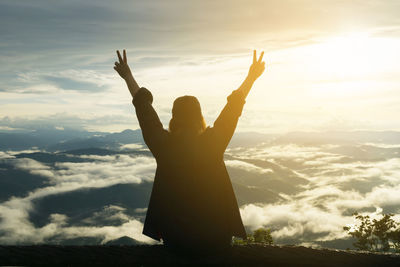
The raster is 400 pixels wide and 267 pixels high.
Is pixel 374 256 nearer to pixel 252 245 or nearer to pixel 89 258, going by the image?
pixel 252 245

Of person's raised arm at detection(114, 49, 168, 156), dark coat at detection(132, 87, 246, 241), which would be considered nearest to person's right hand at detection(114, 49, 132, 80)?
person's raised arm at detection(114, 49, 168, 156)

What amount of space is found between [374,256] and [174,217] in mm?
2408

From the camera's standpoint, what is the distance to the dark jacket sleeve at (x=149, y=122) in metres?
4.31

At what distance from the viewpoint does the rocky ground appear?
11.7 feet

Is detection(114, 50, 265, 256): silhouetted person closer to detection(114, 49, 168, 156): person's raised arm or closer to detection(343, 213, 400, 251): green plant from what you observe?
detection(114, 49, 168, 156): person's raised arm

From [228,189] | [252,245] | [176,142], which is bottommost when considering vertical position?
[252,245]

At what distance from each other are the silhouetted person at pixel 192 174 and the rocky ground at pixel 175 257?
0.98 feet

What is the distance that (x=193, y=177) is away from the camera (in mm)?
4281

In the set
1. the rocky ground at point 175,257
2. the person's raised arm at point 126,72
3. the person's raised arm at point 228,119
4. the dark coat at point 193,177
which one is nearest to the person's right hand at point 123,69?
the person's raised arm at point 126,72

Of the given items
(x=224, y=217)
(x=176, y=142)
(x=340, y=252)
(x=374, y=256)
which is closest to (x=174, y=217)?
(x=224, y=217)

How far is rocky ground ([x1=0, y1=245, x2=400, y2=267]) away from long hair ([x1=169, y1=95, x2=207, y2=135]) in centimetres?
143

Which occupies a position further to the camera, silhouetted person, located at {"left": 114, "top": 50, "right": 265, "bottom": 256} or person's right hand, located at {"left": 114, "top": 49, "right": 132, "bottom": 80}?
person's right hand, located at {"left": 114, "top": 49, "right": 132, "bottom": 80}

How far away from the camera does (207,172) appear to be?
167 inches

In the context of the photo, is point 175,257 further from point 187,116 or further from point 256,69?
point 256,69
